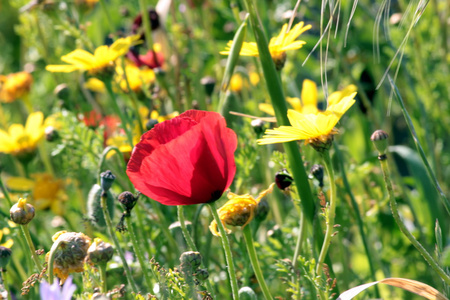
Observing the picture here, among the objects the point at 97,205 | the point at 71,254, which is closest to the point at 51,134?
the point at 97,205

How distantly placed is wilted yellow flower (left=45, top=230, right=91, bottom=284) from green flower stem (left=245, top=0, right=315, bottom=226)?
21cm

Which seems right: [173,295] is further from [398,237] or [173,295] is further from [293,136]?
[398,237]

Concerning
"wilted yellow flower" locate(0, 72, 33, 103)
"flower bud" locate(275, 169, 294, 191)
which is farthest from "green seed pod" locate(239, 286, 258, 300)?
"wilted yellow flower" locate(0, 72, 33, 103)

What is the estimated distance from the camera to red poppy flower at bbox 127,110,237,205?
18.4 inches

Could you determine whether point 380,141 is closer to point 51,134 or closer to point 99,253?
point 99,253

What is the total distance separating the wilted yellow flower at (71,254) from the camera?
1.65ft

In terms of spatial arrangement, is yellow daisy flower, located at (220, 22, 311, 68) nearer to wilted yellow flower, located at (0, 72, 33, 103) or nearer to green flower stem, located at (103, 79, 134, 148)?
green flower stem, located at (103, 79, 134, 148)

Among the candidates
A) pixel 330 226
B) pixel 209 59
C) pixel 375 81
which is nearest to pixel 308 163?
pixel 330 226

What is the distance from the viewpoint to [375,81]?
1.29m

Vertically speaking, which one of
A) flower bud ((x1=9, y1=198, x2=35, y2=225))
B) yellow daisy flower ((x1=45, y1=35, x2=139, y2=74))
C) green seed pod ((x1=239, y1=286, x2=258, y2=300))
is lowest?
green seed pod ((x1=239, y1=286, x2=258, y2=300))

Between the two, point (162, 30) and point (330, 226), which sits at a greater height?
point (162, 30)

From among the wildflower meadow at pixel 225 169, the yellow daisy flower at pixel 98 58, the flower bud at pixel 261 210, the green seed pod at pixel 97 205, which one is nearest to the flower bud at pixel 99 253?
the wildflower meadow at pixel 225 169

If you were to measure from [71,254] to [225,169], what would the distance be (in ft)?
0.50

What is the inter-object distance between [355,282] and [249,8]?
0.44m
